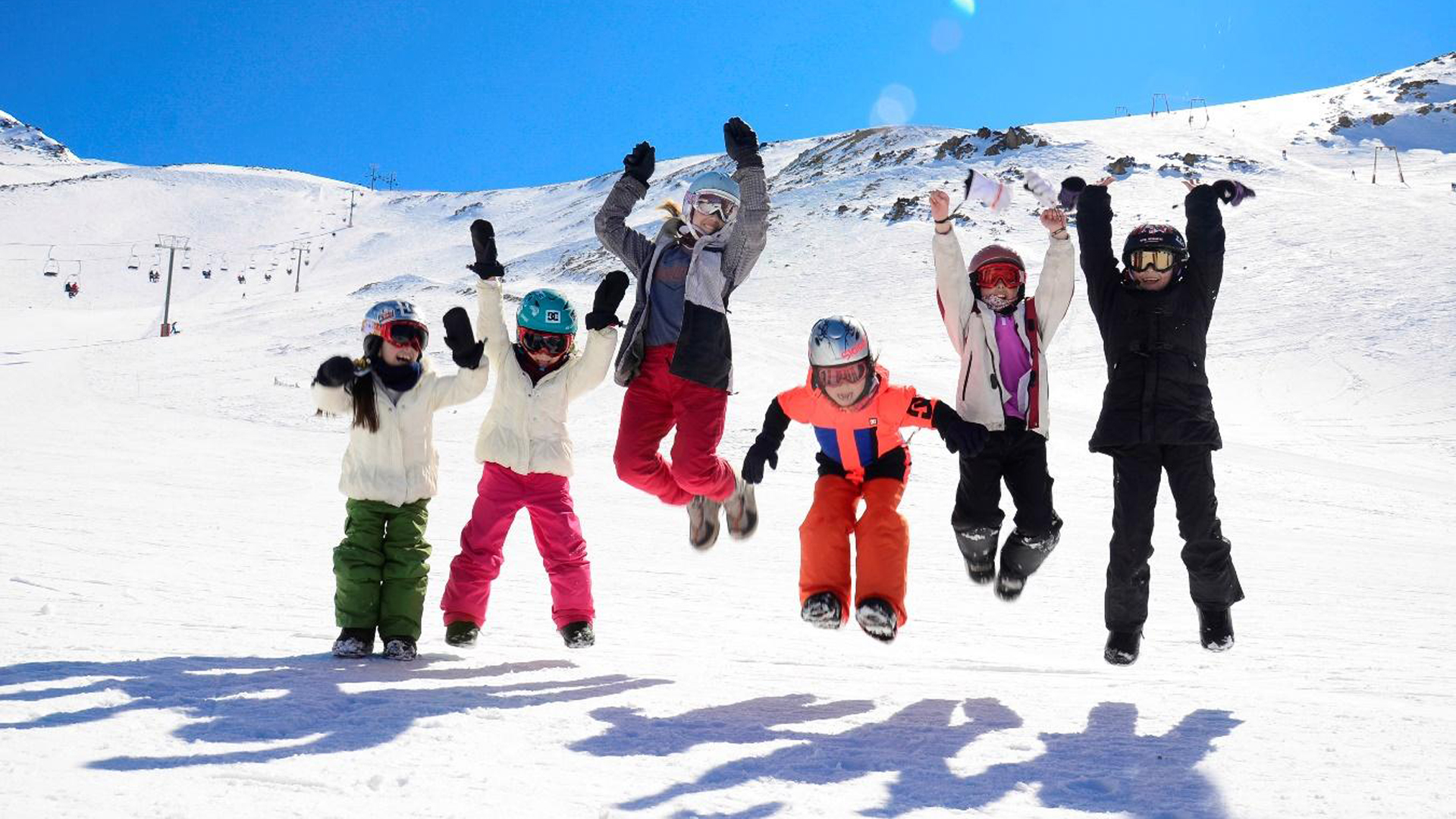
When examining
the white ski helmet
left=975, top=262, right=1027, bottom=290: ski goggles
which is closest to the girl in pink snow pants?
the white ski helmet

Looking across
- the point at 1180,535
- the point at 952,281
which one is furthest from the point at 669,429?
the point at 1180,535

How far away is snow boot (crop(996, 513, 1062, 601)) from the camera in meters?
5.32

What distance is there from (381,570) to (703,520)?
1822 mm

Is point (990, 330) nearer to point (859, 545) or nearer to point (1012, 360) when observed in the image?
point (1012, 360)

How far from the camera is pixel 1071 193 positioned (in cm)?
510

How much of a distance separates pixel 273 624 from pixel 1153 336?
187 inches

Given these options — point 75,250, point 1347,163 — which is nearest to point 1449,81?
point 1347,163

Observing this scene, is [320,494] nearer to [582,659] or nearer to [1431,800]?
[582,659]

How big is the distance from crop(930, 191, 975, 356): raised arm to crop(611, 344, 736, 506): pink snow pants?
1.31m

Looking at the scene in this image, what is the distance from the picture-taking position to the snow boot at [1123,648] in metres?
4.63

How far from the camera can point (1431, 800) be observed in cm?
318

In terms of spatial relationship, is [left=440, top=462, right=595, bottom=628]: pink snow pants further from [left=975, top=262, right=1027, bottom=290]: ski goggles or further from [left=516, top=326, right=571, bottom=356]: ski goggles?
[left=975, top=262, right=1027, bottom=290]: ski goggles

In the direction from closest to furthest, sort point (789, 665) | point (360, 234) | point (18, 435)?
point (789, 665)
point (18, 435)
point (360, 234)

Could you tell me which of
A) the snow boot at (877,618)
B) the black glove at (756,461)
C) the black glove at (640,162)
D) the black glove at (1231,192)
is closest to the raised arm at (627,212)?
the black glove at (640,162)
